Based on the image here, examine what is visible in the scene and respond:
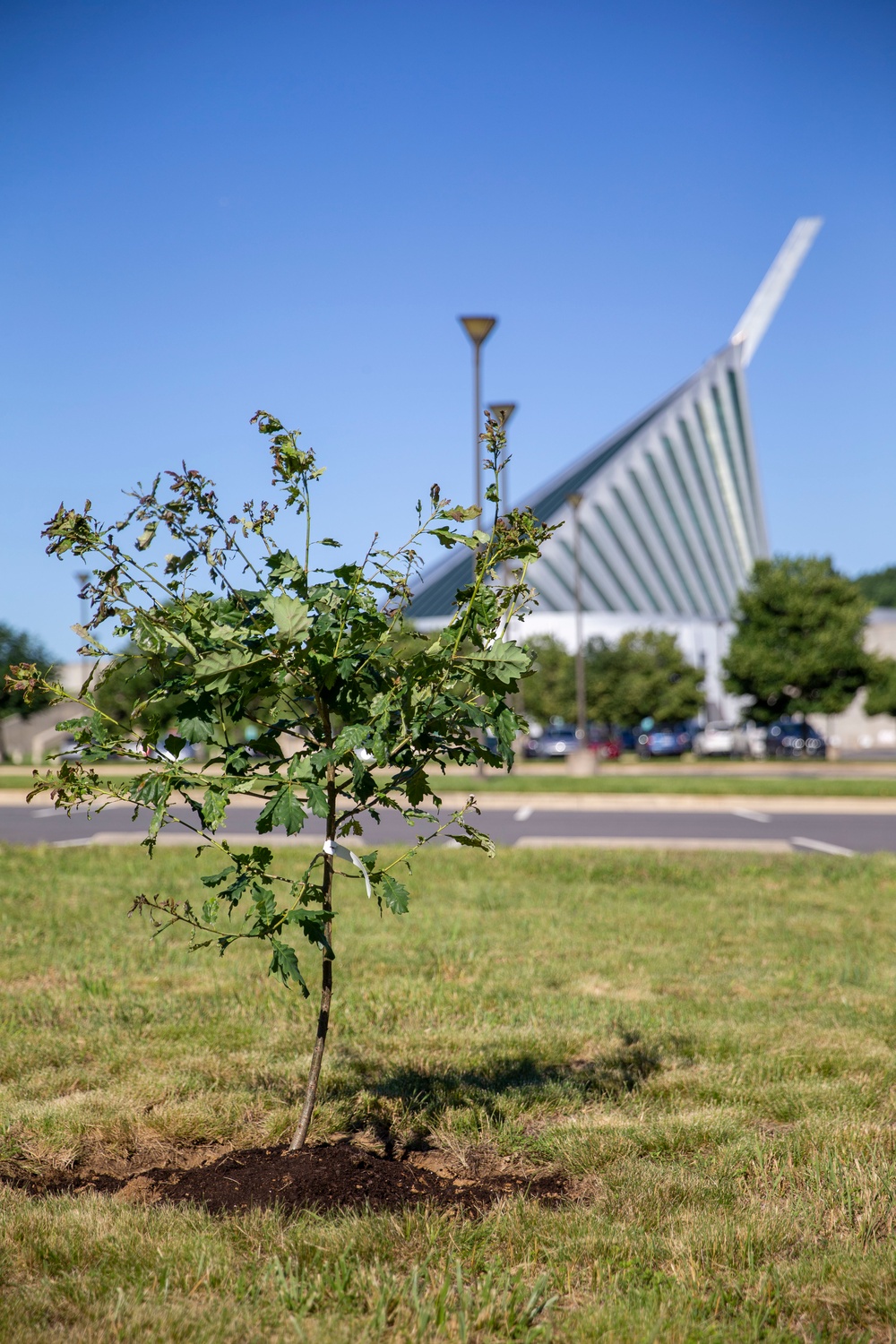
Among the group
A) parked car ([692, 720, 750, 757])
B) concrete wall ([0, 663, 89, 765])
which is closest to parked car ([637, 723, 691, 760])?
parked car ([692, 720, 750, 757])

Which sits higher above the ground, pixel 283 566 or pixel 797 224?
pixel 797 224

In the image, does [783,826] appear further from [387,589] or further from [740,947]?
[387,589]

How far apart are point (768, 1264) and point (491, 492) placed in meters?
2.16

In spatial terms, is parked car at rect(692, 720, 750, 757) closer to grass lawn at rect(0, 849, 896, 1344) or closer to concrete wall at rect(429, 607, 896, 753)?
concrete wall at rect(429, 607, 896, 753)

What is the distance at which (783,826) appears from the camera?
607 inches

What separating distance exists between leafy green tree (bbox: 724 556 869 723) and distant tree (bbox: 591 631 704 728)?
22.1ft

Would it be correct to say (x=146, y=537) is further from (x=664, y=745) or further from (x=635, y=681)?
(x=635, y=681)

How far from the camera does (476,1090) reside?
4254 mm

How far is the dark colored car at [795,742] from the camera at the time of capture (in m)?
44.5

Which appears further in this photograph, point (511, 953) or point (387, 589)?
point (511, 953)

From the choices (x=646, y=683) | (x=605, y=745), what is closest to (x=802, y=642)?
(x=646, y=683)

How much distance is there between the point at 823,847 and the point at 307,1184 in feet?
35.2

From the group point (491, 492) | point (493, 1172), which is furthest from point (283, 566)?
point (493, 1172)

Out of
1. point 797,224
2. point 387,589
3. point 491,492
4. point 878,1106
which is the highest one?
point 797,224
